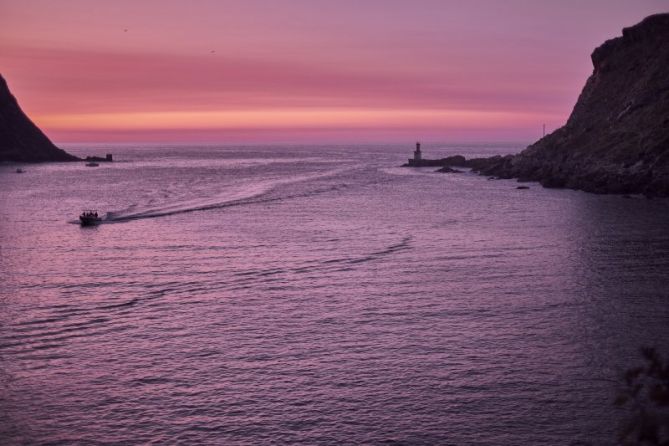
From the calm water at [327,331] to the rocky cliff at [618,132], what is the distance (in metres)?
27.9

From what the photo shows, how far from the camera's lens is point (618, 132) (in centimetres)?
9819

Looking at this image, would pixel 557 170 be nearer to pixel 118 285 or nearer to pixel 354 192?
pixel 354 192

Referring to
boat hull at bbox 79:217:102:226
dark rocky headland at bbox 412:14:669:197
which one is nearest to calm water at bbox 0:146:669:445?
boat hull at bbox 79:217:102:226

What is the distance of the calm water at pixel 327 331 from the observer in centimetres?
1905

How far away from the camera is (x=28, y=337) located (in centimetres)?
2636

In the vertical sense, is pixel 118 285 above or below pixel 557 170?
below

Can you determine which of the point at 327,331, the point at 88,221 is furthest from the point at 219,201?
the point at 327,331

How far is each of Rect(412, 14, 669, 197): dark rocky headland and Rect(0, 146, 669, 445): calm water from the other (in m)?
27.8

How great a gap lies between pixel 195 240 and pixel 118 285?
653 inches

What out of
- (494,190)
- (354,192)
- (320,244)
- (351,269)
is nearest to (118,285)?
(351,269)

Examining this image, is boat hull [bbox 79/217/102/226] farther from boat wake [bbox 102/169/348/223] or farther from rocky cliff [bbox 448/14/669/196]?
rocky cliff [bbox 448/14/669/196]

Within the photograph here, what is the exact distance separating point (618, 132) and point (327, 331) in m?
85.8

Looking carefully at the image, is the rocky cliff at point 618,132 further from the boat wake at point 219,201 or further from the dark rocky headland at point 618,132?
the boat wake at point 219,201

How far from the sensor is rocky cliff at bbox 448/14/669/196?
83.6 meters
